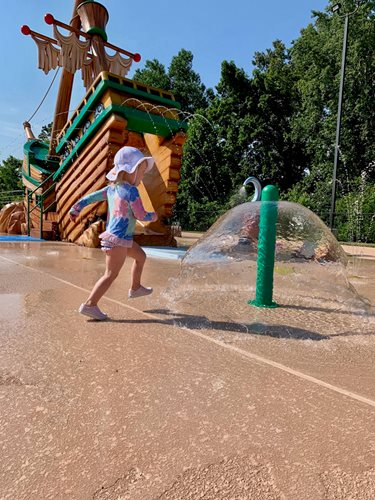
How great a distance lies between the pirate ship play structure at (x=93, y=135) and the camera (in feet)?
29.6

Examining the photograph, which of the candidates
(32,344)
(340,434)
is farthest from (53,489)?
(32,344)

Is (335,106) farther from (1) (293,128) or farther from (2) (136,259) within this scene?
(2) (136,259)

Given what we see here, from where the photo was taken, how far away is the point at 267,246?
4016mm

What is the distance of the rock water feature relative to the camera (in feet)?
11.6

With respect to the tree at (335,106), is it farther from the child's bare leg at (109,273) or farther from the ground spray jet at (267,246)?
the child's bare leg at (109,273)

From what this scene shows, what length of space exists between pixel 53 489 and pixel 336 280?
450cm

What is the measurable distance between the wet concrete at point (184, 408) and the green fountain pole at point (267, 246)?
510 mm

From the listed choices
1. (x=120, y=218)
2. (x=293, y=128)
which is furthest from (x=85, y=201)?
(x=293, y=128)

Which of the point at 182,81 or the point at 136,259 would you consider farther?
the point at 182,81

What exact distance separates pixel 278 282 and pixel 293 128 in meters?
21.9

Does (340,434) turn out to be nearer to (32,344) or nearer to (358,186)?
(32,344)

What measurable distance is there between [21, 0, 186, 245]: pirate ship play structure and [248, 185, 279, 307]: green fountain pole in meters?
5.55

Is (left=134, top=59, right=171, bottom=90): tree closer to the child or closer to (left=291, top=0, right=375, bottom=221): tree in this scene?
(left=291, top=0, right=375, bottom=221): tree

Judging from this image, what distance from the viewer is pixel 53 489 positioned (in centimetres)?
134
